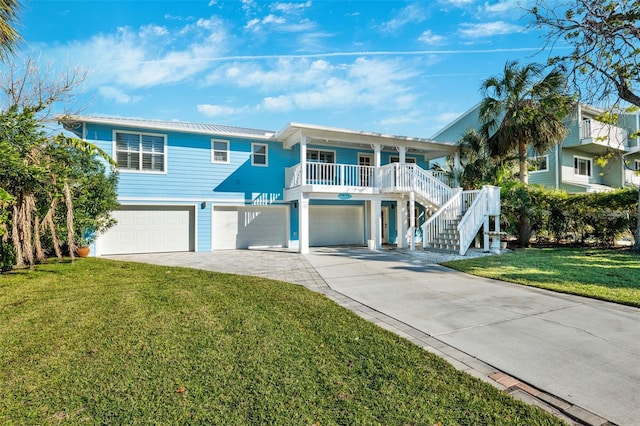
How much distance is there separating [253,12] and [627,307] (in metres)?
11.6

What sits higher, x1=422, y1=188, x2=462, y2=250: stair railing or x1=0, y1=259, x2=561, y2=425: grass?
x1=422, y1=188, x2=462, y2=250: stair railing

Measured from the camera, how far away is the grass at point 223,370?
2365 mm

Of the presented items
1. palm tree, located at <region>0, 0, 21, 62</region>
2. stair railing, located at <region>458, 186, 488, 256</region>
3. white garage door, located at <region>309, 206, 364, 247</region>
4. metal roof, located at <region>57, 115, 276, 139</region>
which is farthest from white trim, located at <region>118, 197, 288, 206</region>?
stair railing, located at <region>458, 186, 488, 256</region>

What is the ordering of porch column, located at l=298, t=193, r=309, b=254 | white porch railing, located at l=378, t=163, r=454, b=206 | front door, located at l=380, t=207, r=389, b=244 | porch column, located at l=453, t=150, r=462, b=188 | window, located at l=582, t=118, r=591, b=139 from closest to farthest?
porch column, located at l=298, t=193, r=309, b=254
white porch railing, located at l=378, t=163, r=454, b=206
porch column, located at l=453, t=150, r=462, b=188
front door, located at l=380, t=207, r=389, b=244
window, located at l=582, t=118, r=591, b=139

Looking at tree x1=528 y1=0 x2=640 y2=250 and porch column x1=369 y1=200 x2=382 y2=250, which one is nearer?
tree x1=528 y1=0 x2=640 y2=250

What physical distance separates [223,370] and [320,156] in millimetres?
13169

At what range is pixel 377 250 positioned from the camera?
1290 cm

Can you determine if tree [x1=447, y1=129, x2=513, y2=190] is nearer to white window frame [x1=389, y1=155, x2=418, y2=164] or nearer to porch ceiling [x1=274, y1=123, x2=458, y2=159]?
porch ceiling [x1=274, y1=123, x2=458, y2=159]

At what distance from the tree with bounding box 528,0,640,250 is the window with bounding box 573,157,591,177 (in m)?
10.8

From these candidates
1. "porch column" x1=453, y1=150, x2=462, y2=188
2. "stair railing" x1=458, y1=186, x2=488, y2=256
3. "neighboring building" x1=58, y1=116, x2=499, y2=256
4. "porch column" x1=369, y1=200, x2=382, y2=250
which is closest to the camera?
"stair railing" x1=458, y1=186, x2=488, y2=256

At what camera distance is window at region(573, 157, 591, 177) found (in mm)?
19547

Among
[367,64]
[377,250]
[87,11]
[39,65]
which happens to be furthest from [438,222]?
[39,65]

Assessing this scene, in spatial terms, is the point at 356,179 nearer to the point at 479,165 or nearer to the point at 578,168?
the point at 479,165

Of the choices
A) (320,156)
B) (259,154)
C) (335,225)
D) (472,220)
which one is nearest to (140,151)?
(259,154)
